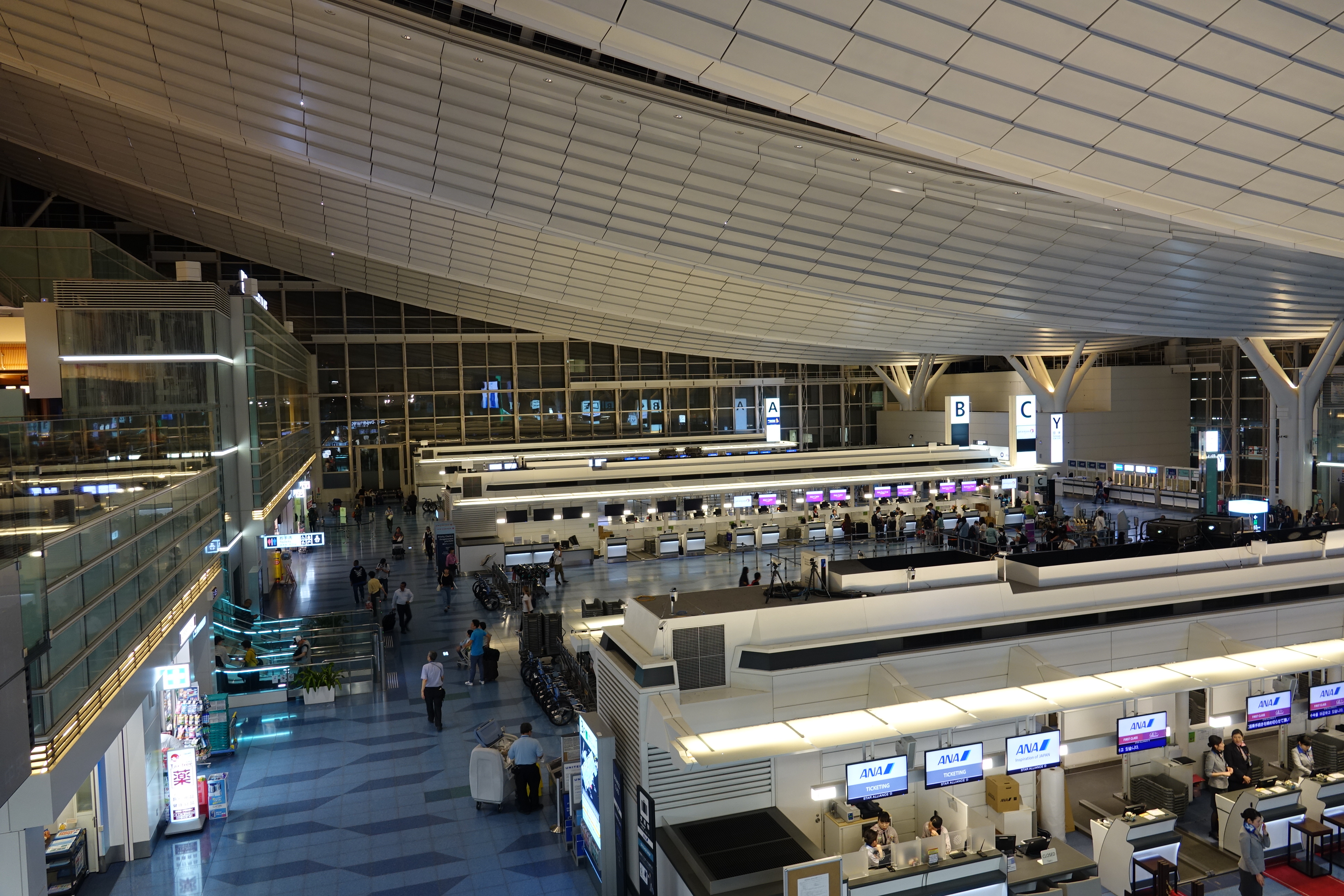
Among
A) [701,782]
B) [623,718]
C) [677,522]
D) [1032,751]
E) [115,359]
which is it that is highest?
[115,359]

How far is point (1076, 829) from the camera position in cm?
989

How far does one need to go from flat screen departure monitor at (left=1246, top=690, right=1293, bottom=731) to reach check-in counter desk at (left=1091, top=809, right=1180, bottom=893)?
2202 millimetres

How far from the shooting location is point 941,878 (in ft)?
25.4

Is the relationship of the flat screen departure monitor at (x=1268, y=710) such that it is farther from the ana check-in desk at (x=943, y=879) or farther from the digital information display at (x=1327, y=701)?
the ana check-in desk at (x=943, y=879)

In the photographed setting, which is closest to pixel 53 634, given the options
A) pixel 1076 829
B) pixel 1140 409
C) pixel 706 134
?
pixel 1076 829

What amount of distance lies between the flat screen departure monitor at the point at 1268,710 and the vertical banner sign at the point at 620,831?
287 inches

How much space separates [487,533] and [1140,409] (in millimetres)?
28615

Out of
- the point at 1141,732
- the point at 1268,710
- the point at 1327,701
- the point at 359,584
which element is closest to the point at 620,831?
the point at 1141,732

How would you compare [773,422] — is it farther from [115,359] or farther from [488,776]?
[488,776]

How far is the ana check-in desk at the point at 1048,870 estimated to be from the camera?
8031 millimetres

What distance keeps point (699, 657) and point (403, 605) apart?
38.4 feet

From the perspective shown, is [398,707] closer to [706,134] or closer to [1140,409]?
[706,134]

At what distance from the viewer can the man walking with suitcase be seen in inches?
727

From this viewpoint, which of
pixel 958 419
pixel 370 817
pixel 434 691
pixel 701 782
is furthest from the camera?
pixel 958 419
